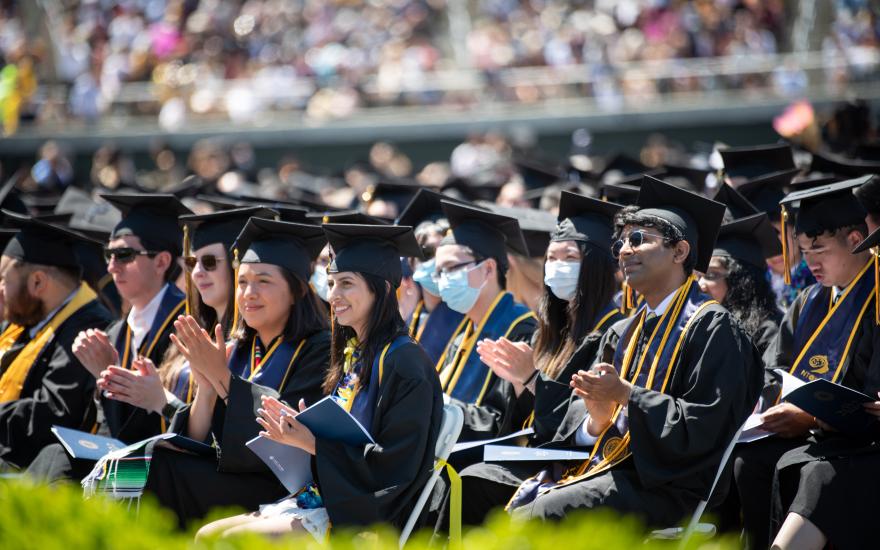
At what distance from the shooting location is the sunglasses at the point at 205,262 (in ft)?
18.7

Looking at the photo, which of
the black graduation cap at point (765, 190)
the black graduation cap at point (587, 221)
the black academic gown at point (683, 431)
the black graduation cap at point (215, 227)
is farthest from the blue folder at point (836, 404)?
the black graduation cap at point (215, 227)

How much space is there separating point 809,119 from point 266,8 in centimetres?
1548

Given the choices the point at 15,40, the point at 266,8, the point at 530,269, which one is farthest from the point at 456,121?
the point at 530,269

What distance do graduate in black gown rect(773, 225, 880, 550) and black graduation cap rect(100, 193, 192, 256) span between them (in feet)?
12.9

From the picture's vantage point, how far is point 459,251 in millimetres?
5965

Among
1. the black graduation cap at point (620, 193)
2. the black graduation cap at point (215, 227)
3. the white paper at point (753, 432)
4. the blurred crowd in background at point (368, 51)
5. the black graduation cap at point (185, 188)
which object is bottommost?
the white paper at point (753, 432)

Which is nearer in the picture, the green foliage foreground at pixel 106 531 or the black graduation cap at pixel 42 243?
the green foliage foreground at pixel 106 531

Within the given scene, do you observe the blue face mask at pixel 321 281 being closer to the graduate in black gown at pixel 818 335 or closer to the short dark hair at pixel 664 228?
the short dark hair at pixel 664 228

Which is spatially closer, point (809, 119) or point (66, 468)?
point (66, 468)

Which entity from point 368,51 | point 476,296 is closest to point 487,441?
point 476,296

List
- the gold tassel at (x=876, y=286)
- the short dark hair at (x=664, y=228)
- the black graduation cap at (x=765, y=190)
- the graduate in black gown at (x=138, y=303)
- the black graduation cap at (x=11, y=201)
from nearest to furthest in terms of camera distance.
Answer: the short dark hair at (x=664, y=228), the gold tassel at (x=876, y=286), the graduate in black gown at (x=138, y=303), the black graduation cap at (x=765, y=190), the black graduation cap at (x=11, y=201)

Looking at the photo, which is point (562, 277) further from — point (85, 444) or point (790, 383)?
point (85, 444)

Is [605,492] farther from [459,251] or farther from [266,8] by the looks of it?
[266,8]

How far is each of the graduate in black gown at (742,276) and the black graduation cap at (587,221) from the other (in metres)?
0.64
